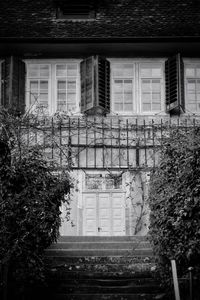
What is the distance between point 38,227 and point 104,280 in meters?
1.63

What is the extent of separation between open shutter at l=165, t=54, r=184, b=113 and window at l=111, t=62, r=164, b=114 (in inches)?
11.4

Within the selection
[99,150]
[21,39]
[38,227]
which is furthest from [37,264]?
[21,39]

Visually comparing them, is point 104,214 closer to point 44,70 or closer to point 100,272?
point 44,70

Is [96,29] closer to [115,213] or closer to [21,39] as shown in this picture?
[21,39]

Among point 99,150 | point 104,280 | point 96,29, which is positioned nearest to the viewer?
point 104,280

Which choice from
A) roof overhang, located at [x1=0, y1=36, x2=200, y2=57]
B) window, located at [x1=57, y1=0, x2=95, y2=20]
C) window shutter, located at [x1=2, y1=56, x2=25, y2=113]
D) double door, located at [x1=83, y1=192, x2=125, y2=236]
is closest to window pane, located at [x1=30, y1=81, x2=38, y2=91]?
window shutter, located at [x1=2, y1=56, x2=25, y2=113]

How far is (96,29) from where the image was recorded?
693 inches

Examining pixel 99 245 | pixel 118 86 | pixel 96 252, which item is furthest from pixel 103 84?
pixel 96 252

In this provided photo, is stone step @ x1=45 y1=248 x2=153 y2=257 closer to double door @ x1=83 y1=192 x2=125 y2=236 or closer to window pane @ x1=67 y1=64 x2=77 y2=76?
double door @ x1=83 y1=192 x2=125 y2=236

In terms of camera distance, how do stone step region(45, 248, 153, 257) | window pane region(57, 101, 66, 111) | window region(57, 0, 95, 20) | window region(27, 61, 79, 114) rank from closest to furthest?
1. stone step region(45, 248, 153, 257)
2. window pane region(57, 101, 66, 111)
3. window region(27, 61, 79, 114)
4. window region(57, 0, 95, 20)

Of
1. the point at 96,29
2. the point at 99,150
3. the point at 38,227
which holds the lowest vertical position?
the point at 38,227

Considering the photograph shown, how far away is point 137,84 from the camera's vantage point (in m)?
17.8

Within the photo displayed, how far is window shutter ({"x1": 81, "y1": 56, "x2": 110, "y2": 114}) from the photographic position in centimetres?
1722

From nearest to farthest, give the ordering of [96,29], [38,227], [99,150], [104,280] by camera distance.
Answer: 1. [38,227]
2. [104,280]
3. [99,150]
4. [96,29]
